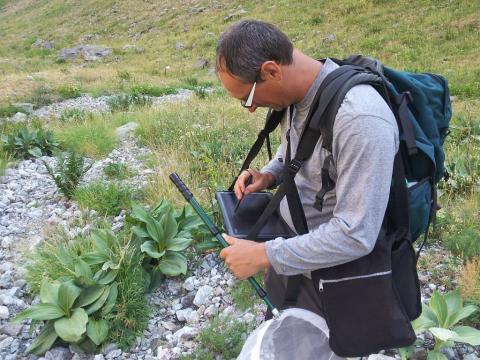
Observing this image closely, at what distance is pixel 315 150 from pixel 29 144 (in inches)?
242

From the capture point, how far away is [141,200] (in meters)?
5.07

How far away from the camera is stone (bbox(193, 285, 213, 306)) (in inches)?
136

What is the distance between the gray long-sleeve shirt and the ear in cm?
16

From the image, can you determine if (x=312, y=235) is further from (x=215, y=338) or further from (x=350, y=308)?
(x=215, y=338)

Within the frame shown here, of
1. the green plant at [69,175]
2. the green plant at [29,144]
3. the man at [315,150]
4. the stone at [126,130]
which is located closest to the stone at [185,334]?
the man at [315,150]

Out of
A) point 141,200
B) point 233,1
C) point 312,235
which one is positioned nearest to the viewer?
point 312,235

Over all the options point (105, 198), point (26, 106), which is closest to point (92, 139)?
point (105, 198)

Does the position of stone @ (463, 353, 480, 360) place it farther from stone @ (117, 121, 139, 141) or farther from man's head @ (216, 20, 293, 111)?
stone @ (117, 121, 139, 141)

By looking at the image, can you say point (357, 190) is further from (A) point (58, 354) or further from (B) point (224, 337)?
(A) point (58, 354)

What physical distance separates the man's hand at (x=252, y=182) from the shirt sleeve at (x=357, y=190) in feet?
2.92

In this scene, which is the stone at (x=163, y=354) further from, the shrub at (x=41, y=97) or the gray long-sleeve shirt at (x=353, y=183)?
the shrub at (x=41, y=97)

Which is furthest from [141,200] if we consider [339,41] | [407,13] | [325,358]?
[407,13]

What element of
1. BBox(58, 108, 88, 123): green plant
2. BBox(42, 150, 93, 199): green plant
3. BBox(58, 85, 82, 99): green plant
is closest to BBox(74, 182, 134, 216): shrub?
BBox(42, 150, 93, 199): green plant

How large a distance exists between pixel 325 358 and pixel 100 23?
131ft
